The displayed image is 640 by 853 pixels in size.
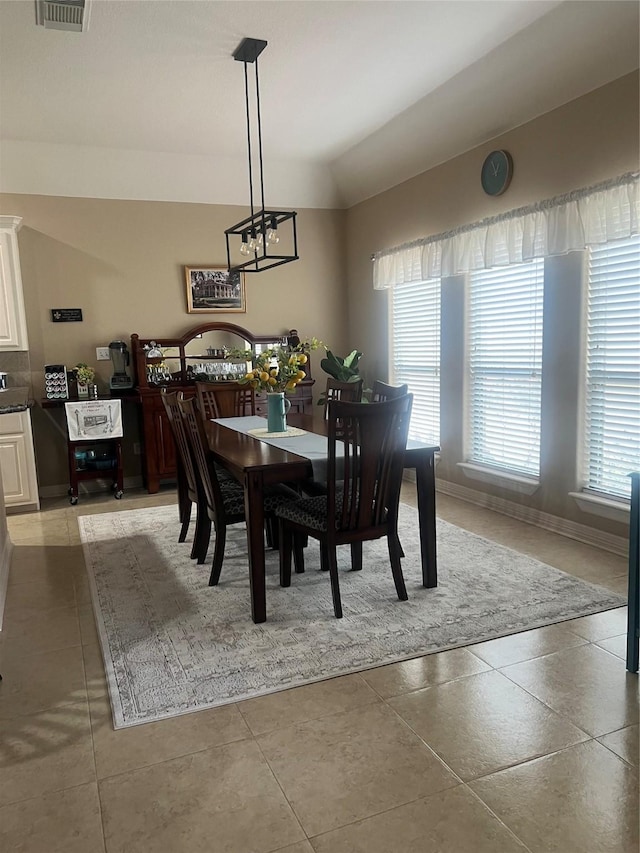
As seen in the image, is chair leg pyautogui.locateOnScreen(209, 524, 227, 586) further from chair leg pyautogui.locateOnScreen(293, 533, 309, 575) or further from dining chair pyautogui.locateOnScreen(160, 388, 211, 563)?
chair leg pyautogui.locateOnScreen(293, 533, 309, 575)

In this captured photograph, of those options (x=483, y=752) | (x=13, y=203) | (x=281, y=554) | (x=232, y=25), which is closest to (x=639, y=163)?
(x=232, y=25)

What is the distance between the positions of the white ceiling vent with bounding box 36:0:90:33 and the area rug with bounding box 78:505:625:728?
9.56 ft

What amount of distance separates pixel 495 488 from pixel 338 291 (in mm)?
2963

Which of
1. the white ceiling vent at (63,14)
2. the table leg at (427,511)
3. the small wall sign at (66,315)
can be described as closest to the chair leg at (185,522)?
the table leg at (427,511)

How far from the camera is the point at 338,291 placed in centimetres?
668

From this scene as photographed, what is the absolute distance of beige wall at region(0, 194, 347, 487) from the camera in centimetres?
549

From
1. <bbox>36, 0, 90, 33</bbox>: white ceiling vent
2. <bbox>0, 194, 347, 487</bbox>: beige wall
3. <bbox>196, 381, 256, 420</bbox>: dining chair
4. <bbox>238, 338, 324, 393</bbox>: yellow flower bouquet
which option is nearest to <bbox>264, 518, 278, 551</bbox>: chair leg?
<bbox>238, 338, 324, 393</bbox>: yellow flower bouquet

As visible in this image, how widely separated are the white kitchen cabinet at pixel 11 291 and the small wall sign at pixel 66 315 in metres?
0.43

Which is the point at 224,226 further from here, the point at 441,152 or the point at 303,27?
the point at 303,27

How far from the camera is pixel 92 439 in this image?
5289 millimetres

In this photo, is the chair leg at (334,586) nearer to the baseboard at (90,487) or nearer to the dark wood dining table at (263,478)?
the dark wood dining table at (263,478)

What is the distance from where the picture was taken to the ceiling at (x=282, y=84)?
3320mm

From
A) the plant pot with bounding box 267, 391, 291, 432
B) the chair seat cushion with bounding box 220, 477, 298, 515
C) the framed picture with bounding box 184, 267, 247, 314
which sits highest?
the framed picture with bounding box 184, 267, 247, 314

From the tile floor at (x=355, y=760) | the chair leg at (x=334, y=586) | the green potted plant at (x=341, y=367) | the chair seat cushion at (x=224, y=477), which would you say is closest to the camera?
the tile floor at (x=355, y=760)
